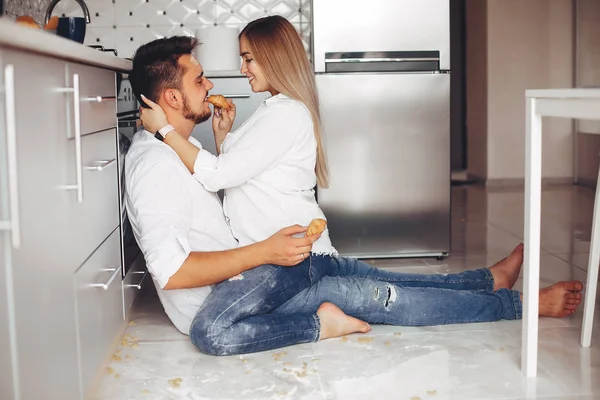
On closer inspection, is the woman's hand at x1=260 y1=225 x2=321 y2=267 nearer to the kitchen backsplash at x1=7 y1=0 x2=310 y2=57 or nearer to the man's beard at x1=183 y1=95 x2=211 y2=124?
the man's beard at x1=183 y1=95 x2=211 y2=124

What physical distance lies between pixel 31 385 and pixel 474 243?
10.1 feet

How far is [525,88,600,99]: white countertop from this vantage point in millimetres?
1582

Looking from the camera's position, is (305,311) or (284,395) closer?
(284,395)

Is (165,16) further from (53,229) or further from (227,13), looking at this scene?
(53,229)

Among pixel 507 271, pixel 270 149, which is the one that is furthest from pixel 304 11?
pixel 507 271

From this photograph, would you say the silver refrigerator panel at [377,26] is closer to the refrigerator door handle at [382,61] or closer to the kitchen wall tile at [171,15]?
the refrigerator door handle at [382,61]

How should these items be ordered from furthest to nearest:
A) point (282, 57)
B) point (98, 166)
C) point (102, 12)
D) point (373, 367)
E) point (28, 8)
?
point (102, 12)
point (28, 8)
point (282, 57)
point (373, 367)
point (98, 166)

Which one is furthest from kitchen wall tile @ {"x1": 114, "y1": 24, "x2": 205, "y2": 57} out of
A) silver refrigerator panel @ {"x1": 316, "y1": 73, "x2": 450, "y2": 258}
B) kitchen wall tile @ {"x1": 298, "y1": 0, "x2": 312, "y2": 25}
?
silver refrigerator panel @ {"x1": 316, "y1": 73, "x2": 450, "y2": 258}

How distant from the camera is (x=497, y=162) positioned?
655cm

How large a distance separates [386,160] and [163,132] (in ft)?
4.50

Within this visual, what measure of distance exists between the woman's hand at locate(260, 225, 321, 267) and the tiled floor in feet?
0.90

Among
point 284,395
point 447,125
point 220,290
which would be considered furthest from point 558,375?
point 447,125

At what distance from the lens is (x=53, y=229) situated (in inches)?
57.7

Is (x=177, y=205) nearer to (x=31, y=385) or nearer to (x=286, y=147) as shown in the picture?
(x=286, y=147)
